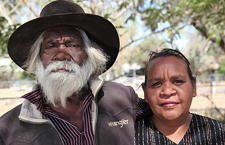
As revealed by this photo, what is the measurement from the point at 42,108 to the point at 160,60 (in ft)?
4.03

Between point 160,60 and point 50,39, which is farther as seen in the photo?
point 50,39

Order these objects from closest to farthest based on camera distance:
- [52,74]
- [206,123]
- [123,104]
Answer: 1. [206,123]
2. [52,74]
3. [123,104]

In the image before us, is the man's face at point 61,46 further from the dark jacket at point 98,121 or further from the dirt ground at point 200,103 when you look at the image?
the dirt ground at point 200,103

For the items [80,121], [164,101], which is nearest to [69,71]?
[80,121]

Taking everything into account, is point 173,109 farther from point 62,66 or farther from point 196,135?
point 62,66

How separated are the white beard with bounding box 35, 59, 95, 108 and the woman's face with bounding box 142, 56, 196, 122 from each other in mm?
788

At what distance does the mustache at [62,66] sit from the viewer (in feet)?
7.02

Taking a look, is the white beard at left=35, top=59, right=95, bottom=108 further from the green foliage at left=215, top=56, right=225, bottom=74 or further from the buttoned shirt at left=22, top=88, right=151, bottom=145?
the green foliage at left=215, top=56, right=225, bottom=74

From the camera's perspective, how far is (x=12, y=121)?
1.91 metres

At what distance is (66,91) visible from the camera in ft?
7.25

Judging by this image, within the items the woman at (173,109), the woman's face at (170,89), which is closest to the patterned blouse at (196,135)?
the woman at (173,109)

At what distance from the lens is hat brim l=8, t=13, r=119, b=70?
2109 mm

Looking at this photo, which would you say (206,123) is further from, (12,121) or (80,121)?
(12,121)

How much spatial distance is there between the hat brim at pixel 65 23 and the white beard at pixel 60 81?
1.19ft
